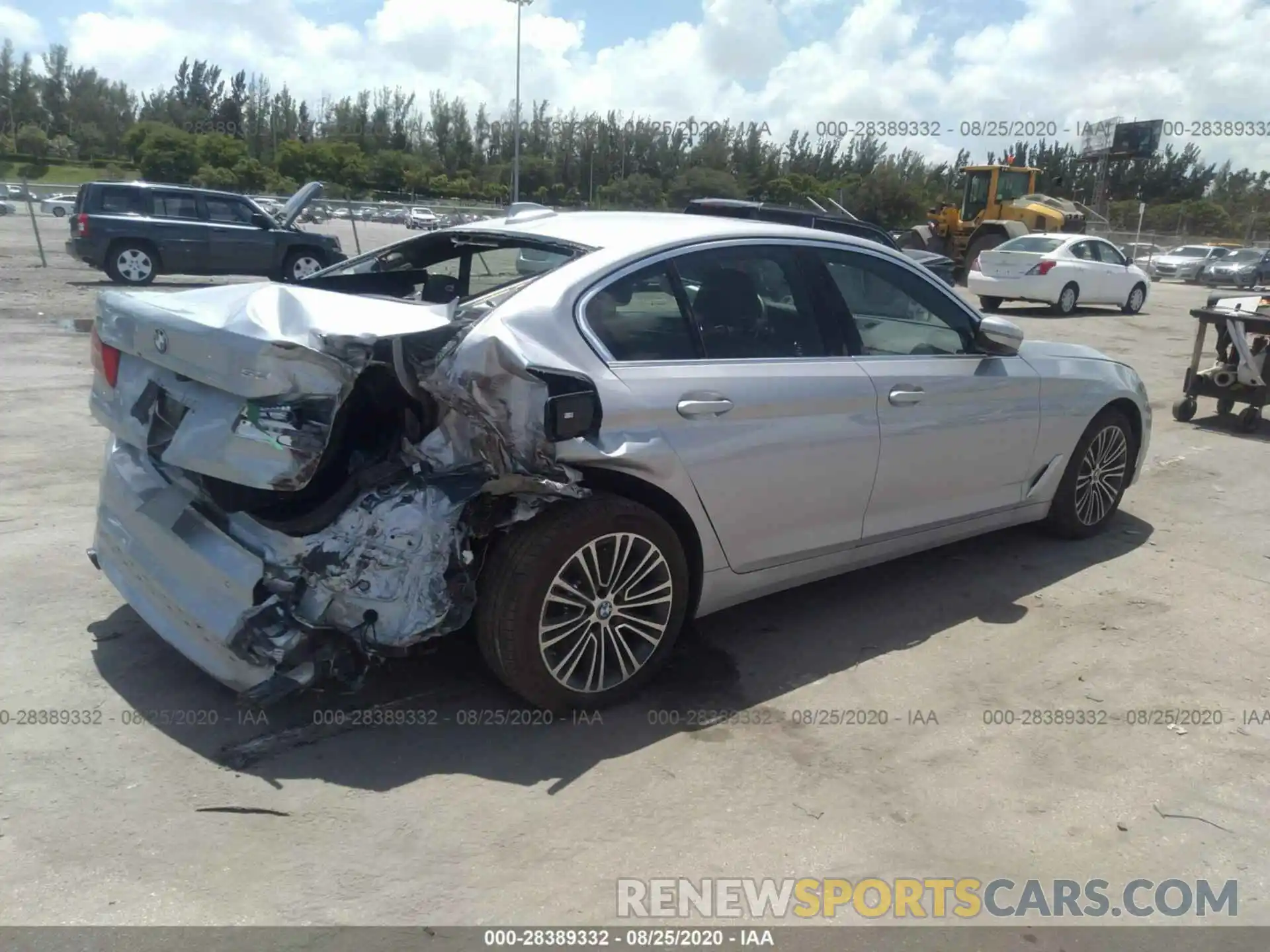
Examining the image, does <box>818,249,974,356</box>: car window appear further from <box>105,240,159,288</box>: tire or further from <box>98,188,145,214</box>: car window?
<box>98,188,145,214</box>: car window

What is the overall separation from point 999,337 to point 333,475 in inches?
117

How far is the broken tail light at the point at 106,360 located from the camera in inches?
148

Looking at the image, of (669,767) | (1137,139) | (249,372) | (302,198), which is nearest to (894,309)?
(669,767)

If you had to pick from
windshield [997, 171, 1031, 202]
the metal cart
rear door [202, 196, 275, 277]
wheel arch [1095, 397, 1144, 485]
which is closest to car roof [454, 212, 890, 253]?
wheel arch [1095, 397, 1144, 485]

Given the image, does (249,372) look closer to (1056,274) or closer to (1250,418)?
(1250,418)

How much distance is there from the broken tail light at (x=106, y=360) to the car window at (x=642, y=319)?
1.78 m

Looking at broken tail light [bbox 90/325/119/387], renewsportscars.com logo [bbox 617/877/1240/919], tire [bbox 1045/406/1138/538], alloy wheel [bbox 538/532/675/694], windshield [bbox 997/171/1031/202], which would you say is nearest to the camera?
renewsportscars.com logo [bbox 617/877/1240/919]

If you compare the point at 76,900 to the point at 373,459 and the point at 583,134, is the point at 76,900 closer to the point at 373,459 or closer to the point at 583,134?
the point at 373,459

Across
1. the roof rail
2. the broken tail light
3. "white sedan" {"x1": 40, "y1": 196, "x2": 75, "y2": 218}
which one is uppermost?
the roof rail

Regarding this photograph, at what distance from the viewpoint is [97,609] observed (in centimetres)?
417

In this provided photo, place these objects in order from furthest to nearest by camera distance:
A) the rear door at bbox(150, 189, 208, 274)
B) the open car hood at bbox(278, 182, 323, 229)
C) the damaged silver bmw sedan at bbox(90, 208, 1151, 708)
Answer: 1. the rear door at bbox(150, 189, 208, 274)
2. the open car hood at bbox(278, 182, 323, 229)
3. the damaged silver bmw sedan at bbox(90, 208, 1151, 708)

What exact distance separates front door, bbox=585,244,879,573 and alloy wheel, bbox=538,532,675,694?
32 centimetres

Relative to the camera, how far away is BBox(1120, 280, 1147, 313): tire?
19.7m

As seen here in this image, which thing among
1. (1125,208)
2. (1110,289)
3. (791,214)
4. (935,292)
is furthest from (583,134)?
(935,292)
